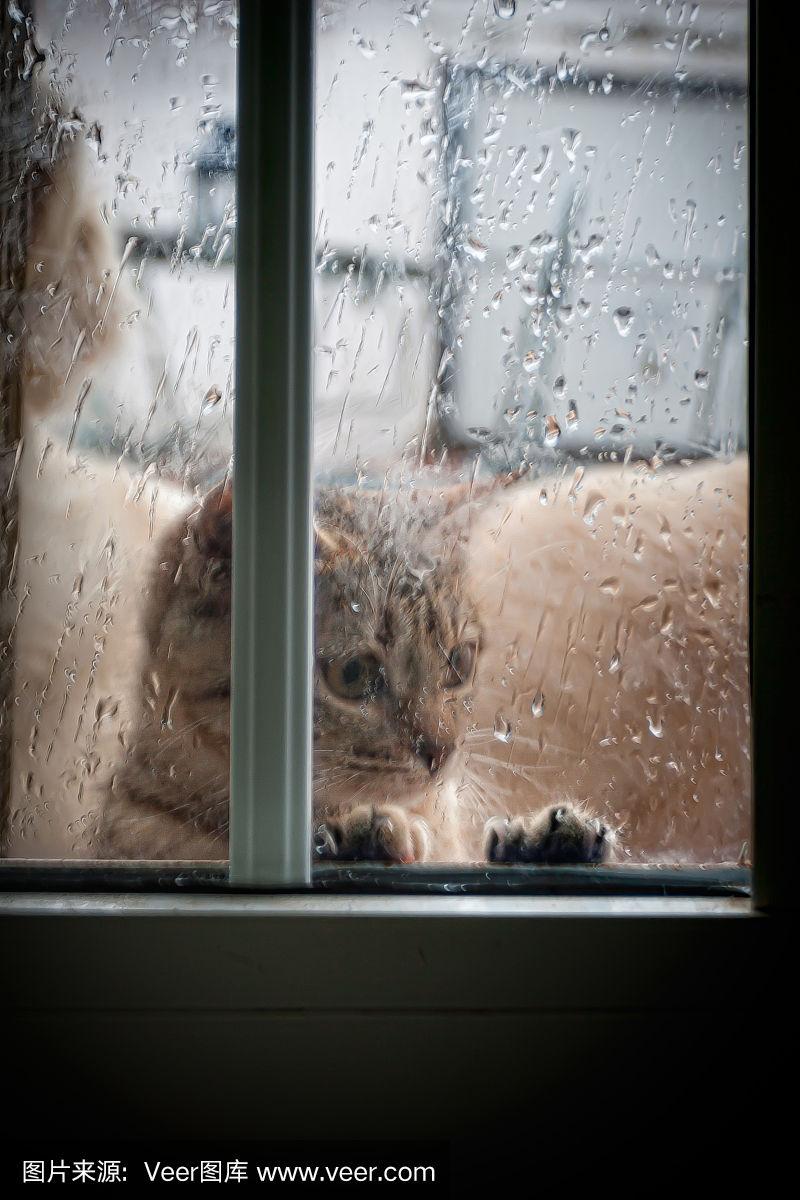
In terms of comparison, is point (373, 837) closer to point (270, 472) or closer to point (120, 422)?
point (270, 472)

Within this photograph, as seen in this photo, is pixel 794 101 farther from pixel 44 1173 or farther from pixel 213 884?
pixel 44 1173

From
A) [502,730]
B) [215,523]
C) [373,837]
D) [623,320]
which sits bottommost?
[373,837]

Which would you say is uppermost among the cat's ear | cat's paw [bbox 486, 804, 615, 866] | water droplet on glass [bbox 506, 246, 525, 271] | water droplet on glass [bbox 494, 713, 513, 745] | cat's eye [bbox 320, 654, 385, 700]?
water droplet on glass [bbox 506, 246, 525, 271]

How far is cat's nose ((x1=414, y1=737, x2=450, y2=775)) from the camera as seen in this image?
2.52 feet

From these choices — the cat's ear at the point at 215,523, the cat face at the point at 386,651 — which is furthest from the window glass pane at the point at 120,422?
the cat face at the point at 386,651

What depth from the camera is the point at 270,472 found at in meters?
0.74

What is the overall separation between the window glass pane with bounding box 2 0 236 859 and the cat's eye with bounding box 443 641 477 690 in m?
0.24

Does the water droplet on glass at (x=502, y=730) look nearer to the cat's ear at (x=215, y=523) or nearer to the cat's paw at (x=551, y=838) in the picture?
the cat's paw at (x=551, y=838)

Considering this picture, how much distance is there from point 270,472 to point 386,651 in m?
0.22

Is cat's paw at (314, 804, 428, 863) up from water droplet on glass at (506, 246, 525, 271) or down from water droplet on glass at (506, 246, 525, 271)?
down

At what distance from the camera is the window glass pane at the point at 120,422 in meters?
0.77

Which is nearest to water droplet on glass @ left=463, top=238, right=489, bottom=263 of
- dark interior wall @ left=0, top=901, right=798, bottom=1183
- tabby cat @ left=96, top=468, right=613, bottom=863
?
tabby cat @ left=96, top=468, right=613, bottom=863

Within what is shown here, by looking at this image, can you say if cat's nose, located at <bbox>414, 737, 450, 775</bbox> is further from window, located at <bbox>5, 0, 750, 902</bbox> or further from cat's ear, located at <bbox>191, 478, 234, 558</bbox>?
cat's ear, located at <bbox>191, 478, 234, 558</bbox>

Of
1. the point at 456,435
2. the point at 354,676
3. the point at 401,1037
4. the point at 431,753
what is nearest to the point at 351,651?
the point at 354,676
